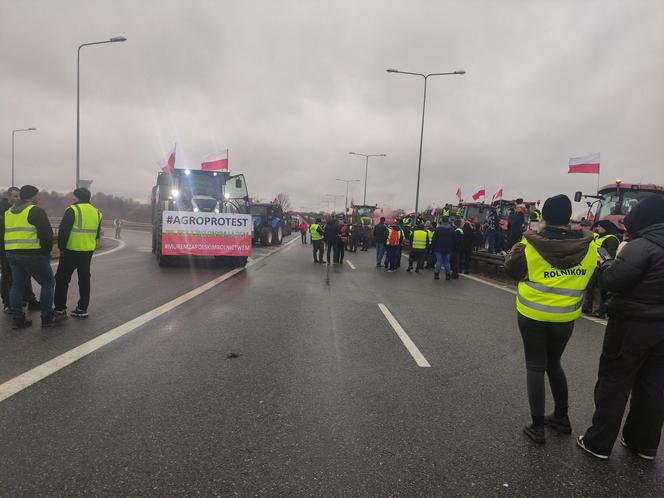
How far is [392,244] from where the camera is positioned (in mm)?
14586

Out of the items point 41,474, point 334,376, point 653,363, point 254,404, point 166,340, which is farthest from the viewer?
point 166,340

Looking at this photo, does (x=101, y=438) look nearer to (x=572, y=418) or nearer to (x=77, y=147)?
(x=572, y=418)

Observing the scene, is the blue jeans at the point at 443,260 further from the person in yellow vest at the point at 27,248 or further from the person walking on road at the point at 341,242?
the person in yellow vest at the point at 27,248

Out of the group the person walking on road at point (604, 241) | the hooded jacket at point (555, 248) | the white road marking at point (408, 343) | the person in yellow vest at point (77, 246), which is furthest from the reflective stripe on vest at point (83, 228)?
the person walking on road at point (604, 241)

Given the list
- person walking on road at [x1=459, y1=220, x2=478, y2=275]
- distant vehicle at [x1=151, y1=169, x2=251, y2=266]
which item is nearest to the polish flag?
person walking on road at [x1=459, y1=220, x2=478, y2=275]

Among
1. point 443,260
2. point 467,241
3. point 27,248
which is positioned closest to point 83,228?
point 27,248

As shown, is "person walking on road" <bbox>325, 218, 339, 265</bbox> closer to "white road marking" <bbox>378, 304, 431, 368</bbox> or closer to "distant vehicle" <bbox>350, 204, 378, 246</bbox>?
"white road marking" <bbox>378, 304, 431, 368</bbox>

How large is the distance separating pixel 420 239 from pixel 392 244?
1.02 meters

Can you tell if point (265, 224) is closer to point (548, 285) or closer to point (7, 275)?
point (7, 275)

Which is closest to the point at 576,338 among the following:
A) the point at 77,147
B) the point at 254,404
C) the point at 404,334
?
the point at 404,334

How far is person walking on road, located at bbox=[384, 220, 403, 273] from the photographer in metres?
14.5

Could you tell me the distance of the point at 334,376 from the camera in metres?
4.21

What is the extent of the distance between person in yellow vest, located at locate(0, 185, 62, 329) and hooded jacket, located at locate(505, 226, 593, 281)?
18.5ft

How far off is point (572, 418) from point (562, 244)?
Answer: 1.61m
